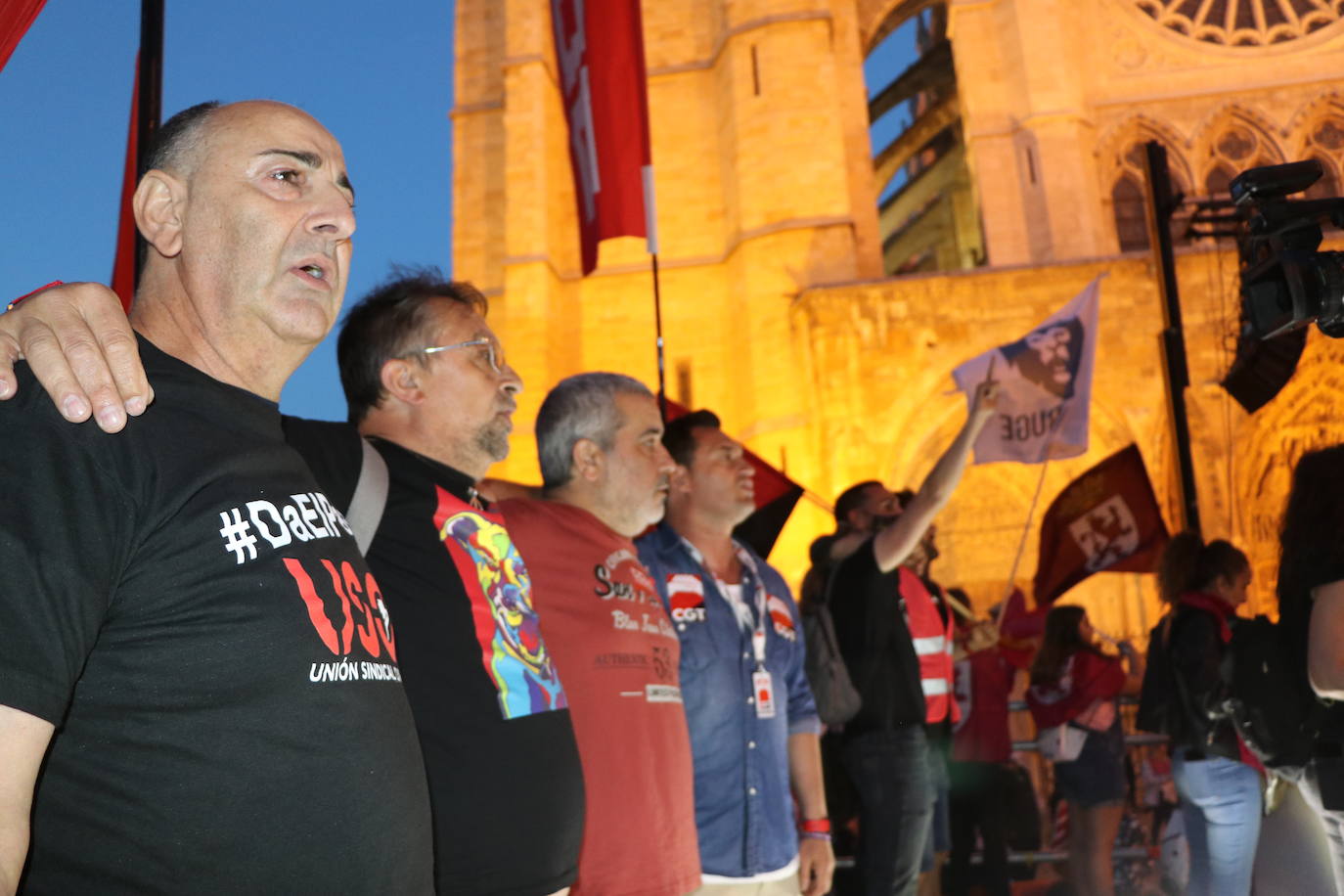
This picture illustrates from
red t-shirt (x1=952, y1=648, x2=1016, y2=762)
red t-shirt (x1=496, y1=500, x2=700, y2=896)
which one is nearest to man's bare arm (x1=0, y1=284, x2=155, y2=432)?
red t-shirt (x1=496, y1=500, x2=700, y2=896)

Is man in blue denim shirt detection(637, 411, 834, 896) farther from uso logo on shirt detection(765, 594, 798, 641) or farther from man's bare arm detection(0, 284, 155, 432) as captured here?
man's bare arm detection(0, 284, 155, 432)

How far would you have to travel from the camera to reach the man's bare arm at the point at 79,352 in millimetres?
1188

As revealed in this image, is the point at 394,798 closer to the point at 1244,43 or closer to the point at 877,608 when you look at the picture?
the point at 877,608

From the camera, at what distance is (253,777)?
49.7 inches

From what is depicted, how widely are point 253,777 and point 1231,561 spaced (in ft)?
13.5

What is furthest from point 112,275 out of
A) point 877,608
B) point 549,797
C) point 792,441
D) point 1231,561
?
point 792,441

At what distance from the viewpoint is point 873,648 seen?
4266 millimetres

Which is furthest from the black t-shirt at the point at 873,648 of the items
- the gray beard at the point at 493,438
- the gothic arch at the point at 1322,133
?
the gothic arch at the point at 1322,133

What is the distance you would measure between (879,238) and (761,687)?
46.6ft

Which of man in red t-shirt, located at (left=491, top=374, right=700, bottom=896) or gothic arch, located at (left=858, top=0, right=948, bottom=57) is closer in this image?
man in red t-shirt, located at (left=491, top=374, right=700, bottom=896)

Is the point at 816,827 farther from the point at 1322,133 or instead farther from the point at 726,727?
the point at 1322,133

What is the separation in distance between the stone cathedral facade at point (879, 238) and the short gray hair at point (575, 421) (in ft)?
34.1

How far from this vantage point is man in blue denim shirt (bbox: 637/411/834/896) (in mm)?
3043

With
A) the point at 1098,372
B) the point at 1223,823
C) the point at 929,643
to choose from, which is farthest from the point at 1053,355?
the point at 1098,372
